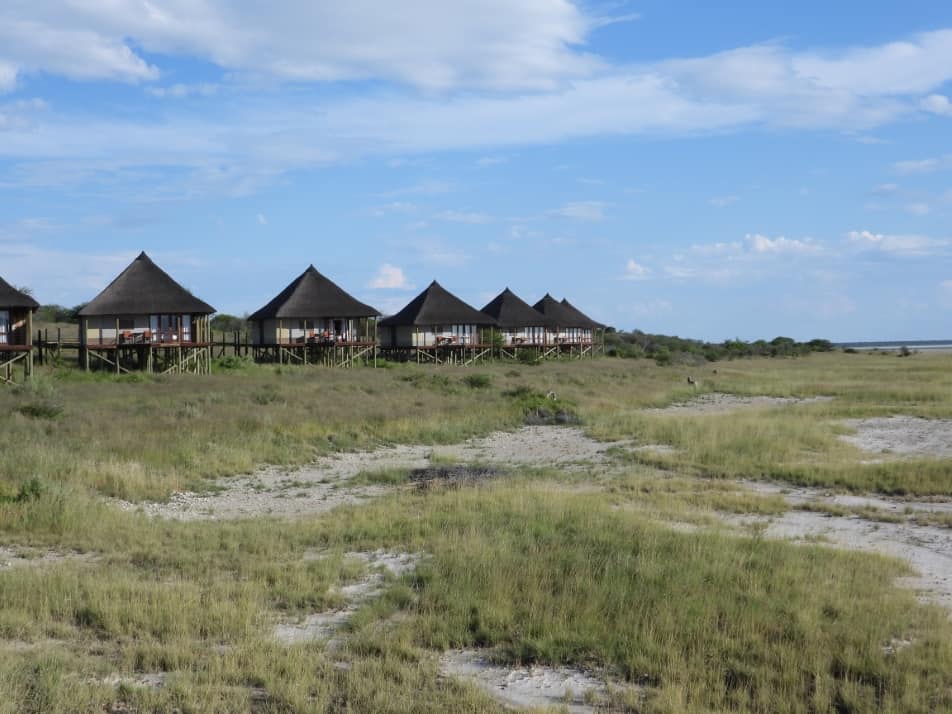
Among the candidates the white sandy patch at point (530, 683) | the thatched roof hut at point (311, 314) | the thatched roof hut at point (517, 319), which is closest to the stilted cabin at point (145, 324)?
the thatched roof hut at point (311, 314)

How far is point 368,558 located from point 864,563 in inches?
207

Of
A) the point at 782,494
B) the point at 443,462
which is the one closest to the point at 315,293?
the point at 443,462

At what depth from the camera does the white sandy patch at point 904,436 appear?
2105cm

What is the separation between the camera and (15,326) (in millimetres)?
34125

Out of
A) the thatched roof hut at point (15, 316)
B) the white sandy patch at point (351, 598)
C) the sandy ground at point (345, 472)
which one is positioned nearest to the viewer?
the white sandy patch at point (351, 598)

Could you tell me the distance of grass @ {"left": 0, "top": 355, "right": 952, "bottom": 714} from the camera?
6340 mm

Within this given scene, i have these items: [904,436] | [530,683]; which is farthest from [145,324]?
[530,683]

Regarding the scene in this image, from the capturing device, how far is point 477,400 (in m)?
30.6

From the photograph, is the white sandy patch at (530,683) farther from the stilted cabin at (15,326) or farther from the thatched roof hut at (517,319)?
the thatched roof hut at (517,319)

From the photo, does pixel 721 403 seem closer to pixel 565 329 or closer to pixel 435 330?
pixel 435 330

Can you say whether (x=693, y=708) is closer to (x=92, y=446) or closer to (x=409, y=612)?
(x=409, y=612)

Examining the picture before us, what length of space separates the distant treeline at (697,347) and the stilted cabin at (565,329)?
279 centimetres

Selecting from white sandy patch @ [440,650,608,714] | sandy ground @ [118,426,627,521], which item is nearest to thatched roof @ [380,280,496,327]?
sandy ground @ [118,426,627,521]

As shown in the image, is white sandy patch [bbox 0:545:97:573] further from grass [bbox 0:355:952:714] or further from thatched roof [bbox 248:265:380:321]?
thatched roof [bbox 248:265:380:321]
